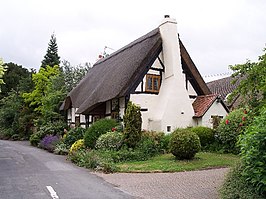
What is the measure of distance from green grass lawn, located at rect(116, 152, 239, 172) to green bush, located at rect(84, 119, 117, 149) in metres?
4.24

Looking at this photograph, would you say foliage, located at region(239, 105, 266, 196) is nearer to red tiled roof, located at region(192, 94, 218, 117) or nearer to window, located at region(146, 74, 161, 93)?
red tiled roof, located at region(192, 94, 218, 117)

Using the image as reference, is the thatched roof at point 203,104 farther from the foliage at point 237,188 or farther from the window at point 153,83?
the foliage at point 237,188

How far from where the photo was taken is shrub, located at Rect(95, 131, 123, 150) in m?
16.1

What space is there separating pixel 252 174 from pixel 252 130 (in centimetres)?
A: 88

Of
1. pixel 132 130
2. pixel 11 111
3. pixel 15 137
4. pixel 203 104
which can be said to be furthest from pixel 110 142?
pixel 11 111

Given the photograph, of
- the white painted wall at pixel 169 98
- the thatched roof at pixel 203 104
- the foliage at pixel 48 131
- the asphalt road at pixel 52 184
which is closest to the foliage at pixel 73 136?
the white painted wall at pixel 169 98

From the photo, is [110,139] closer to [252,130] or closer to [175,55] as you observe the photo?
[175,55]

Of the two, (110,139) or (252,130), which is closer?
(252,130)

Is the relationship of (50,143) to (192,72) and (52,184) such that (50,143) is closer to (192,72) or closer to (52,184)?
(192,72)

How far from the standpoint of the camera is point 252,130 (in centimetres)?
645

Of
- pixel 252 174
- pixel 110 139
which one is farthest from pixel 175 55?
pixel 252 174

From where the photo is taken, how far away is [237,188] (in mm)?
6613

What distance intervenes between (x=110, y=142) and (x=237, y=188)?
33.2 ft

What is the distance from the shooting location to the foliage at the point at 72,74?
32438mm
